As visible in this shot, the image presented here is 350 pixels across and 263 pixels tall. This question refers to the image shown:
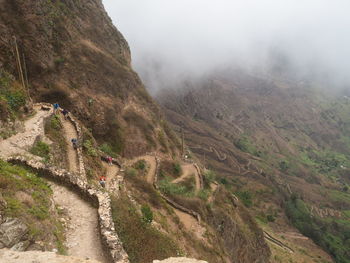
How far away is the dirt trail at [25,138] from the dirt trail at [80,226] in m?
4.30

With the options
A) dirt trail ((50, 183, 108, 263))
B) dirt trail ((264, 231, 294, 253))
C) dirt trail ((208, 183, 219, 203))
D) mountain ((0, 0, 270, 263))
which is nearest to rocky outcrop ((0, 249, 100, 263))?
mountain ((0, 0, 270, 263))

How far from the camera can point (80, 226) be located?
43.1 ft

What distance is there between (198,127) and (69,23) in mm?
113700

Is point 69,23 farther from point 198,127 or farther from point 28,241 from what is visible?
point 198,127

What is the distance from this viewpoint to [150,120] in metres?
54.7

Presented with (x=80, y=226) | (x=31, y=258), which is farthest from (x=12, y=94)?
(x=31, y=258)

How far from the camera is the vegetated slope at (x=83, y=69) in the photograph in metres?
36.7

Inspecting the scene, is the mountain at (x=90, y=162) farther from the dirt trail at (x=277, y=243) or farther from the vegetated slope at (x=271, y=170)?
the vegetated slope at (x=271, y=170)

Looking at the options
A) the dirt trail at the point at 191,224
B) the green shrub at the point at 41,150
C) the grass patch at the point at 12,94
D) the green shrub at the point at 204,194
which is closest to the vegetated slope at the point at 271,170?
the green shrub at the point at 204,194

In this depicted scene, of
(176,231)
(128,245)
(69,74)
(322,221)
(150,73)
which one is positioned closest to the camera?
(128,245)

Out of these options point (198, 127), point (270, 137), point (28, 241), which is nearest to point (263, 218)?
point (198, 127)

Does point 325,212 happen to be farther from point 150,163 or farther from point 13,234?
point 13,234

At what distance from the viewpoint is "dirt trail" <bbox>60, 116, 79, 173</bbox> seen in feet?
69.5

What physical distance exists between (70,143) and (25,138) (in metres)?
4.84
